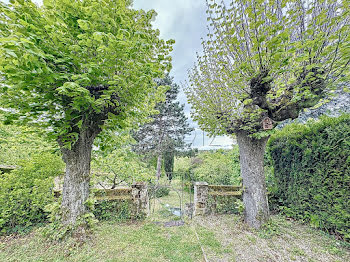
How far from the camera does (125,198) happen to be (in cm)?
431

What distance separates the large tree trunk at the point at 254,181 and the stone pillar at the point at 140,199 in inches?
111

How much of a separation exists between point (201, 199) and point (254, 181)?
5.89ft

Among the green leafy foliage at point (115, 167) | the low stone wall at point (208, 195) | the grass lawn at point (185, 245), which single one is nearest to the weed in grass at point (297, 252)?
the grass lawn at point (185, 245)

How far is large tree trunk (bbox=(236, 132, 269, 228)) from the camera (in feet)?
12.1

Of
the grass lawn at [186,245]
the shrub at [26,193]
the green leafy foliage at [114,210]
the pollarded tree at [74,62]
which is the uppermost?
the pollarded tree at [74,62]

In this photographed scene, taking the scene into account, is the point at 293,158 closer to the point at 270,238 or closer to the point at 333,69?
the point at 270,238

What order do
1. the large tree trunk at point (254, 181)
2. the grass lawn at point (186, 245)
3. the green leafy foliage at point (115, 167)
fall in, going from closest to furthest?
the grass lawn at point (186, 245) → the large tree trunk at point (254, 181) → the green leafy foliage at point (115, 167)

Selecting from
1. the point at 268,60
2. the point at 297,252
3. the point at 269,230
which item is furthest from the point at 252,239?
the point at 268,60

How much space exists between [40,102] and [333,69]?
5142mm

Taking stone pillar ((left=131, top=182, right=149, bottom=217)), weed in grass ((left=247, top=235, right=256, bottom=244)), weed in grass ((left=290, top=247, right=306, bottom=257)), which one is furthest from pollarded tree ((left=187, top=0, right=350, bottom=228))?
stone pillar ((left=131, top=182, right=149, bottom=217))

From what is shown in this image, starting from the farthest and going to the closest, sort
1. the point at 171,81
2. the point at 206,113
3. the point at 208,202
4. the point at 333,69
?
the point at 171,81, the point at 208,202, the point at 206,113, the point at 333,69

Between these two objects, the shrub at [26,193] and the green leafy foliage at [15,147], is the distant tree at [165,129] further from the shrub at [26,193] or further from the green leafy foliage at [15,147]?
the shrub at [26,193]

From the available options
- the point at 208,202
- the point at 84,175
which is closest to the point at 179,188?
the point at 208,202

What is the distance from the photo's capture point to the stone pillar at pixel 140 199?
434cm
